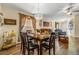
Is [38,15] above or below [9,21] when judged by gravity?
above

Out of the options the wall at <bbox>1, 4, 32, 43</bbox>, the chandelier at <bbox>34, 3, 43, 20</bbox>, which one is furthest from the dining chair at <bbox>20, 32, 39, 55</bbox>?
the chandelier at <bbox>34, 3, 43, 20</bbox>

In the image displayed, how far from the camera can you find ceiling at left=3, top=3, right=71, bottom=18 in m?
2.25

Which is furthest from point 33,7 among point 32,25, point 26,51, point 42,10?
point 26,51

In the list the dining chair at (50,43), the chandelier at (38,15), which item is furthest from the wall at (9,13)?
the dining chair at (50,43)

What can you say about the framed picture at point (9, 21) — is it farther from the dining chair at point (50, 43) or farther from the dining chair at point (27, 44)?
the dining chair at point (50, 43)

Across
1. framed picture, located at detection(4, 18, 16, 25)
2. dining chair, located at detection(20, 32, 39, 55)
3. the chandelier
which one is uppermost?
the chandelier

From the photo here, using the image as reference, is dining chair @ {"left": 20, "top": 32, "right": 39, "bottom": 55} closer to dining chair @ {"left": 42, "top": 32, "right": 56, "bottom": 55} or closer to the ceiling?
dining chair @ {"left": 42, "top": 32, "right": 56, "bottom": 55}

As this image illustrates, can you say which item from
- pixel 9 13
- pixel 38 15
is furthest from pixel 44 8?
pixel 9 13

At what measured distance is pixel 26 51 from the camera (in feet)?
7.57

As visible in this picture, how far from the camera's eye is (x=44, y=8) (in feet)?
7.42

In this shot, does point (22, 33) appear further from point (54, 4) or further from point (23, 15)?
point (54, 4)

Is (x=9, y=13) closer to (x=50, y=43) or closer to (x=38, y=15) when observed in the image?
(x=38, y=15)

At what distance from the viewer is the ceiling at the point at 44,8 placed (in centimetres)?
225

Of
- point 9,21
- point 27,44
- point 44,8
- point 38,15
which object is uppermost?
point 44,8
